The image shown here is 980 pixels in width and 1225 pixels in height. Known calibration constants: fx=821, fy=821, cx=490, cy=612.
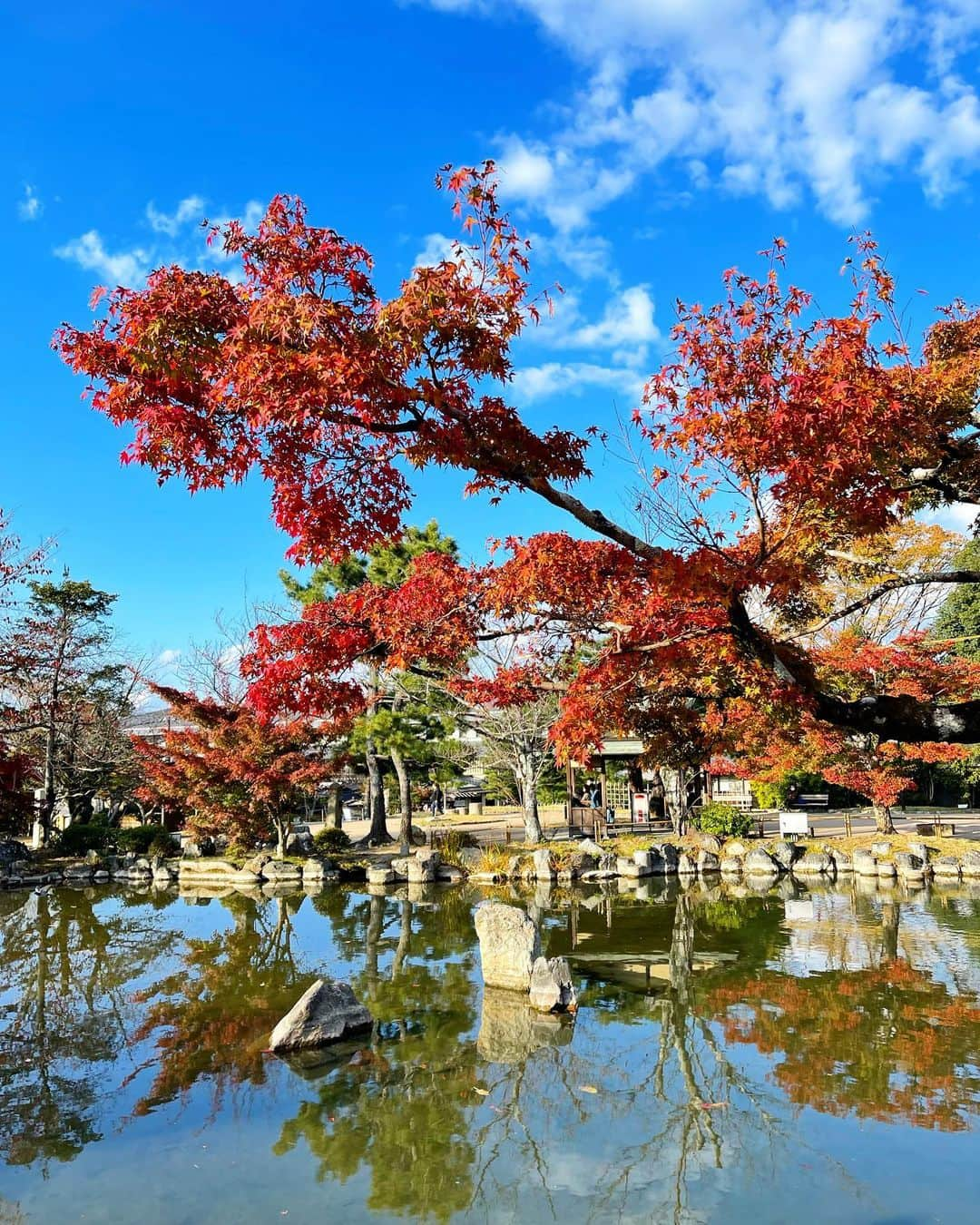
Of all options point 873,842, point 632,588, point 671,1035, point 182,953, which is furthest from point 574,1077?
point 873,842

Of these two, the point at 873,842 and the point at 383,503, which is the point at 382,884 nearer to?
the point at 873,842

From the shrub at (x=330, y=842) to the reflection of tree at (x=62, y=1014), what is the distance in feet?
17.4

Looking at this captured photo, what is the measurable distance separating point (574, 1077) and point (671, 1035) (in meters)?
1.18

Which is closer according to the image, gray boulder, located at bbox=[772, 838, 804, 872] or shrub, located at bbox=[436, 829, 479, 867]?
gray boulder, located at bbox=[772, 838, 804, 872]

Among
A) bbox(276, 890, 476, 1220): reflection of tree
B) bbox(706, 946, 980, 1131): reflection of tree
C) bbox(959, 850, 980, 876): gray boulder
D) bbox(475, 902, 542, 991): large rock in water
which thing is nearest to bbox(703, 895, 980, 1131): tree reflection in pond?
bbox(706, 946, 980, 1131): reflection of tree

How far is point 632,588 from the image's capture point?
540 cm

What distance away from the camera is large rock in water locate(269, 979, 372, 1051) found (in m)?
6.21

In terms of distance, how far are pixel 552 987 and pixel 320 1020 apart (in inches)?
79.4

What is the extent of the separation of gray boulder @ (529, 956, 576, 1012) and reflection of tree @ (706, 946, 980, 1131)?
4.13ft

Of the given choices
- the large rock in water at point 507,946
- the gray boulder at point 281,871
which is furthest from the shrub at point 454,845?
the large rock in water at point 507,946

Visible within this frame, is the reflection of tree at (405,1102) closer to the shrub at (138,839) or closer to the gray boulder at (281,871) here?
the gray boulder at (281,871)

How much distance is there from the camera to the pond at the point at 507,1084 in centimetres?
409

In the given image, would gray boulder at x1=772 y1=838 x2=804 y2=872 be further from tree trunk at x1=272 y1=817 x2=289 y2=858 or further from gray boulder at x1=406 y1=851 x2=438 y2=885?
tree trunk at x1=272 y1=817 x2=289 y2=858

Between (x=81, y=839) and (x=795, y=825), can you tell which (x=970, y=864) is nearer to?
(x=795, y=825)
